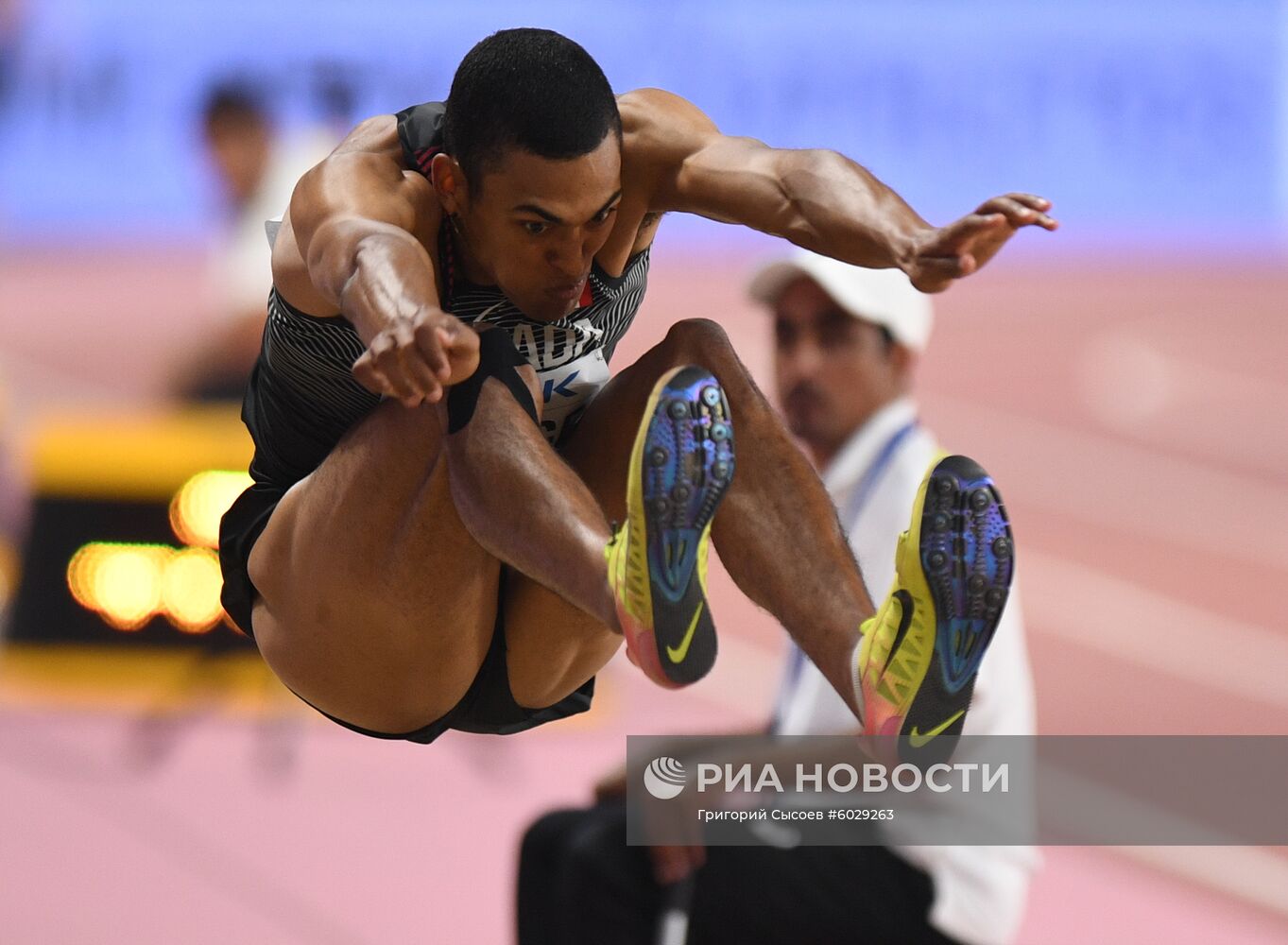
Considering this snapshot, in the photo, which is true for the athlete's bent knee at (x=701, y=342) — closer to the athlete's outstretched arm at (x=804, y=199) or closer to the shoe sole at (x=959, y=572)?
the athlete's outstretched arm at (x=804, y=199)

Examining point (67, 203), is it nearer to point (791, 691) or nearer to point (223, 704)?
point (223, 704)

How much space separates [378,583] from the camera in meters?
2.98

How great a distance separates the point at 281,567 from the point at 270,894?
9.39 ft

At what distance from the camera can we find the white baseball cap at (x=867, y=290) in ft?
13.2

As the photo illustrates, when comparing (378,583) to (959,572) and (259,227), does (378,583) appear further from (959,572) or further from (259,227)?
(259,227)

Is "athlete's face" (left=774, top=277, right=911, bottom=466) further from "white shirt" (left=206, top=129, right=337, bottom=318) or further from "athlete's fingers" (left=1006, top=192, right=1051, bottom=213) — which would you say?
"white shirt" (left=206, top=129, right=337, bottom=318)

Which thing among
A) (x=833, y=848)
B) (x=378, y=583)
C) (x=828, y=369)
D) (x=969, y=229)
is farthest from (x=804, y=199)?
(x=833, y=848)

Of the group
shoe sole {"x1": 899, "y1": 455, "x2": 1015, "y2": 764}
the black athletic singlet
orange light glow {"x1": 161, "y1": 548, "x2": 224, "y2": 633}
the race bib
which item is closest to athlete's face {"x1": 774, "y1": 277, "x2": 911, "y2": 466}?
the black athletic singlet

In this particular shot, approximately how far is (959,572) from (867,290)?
1599 mm

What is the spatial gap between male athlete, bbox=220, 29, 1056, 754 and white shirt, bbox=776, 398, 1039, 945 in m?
0.63

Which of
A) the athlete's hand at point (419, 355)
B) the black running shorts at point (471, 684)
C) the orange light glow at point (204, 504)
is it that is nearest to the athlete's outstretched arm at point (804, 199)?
the athlete's hand at point (419, 355)

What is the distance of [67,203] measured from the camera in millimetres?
13898

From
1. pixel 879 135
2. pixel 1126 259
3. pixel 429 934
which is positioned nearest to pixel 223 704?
pixel 429 934

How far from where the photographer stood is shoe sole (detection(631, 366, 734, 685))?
2.47m
